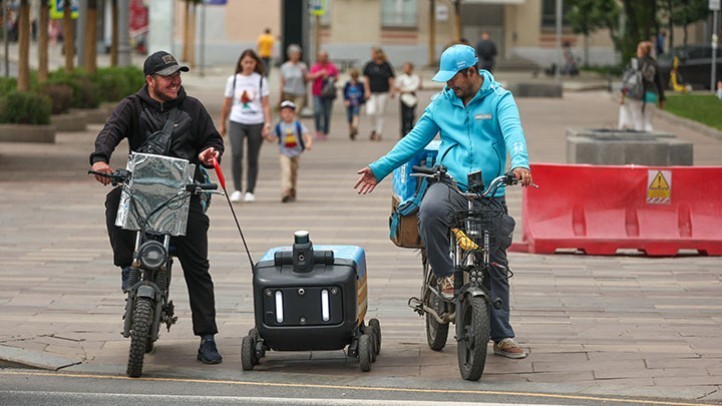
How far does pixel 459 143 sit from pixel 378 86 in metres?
21.0

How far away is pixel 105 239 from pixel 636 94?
1385 cm

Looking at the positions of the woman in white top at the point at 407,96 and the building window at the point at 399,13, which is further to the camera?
the building window at the point at 399,13

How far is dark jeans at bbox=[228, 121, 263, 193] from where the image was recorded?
18444mm

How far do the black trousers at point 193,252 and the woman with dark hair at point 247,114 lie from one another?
29.4 ft

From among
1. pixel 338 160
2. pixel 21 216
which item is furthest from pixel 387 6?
pixel 21 216

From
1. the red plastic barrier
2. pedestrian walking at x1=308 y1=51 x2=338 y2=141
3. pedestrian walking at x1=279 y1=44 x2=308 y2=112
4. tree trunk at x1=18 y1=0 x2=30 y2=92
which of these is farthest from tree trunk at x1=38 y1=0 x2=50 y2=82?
the red plastic barrier

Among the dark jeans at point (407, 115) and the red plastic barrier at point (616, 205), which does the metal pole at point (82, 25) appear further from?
the red plastic barrier at point (616, 205)

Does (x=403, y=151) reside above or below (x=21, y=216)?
above

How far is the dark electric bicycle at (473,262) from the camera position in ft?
27.6

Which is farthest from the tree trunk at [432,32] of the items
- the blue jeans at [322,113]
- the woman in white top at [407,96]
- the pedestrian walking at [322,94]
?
the woman in white top at [407,96]

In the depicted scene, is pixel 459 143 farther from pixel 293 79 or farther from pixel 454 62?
pixel 293 79

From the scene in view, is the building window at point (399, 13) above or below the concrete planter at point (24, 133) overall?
above

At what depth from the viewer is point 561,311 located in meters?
11.0

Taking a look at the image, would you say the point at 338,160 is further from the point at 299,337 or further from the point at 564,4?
the point at 564,4
